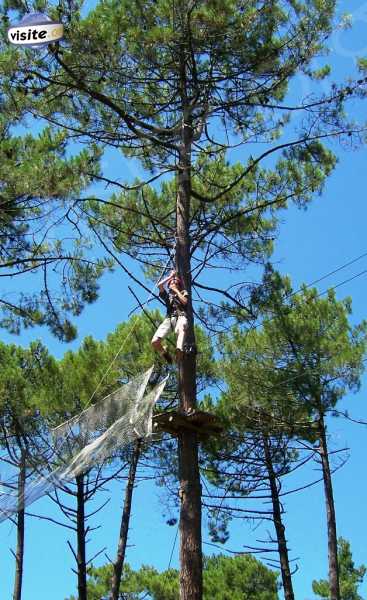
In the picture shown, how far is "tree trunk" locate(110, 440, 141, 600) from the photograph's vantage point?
976 centimetres

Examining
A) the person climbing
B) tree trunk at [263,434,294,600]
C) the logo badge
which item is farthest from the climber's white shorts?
tree trunk at [263,434,294,600]

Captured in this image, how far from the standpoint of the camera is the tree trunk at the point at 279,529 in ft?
32.3

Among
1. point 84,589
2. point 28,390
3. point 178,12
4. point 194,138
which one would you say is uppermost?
point 178,12

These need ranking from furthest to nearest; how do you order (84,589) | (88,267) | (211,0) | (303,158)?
(84,589)
(88,267)
(303,158)
(211,0)

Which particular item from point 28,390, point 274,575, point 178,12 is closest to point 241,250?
point 178,12

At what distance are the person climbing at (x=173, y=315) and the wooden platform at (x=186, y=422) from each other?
518 millimetres

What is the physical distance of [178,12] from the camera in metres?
7.13

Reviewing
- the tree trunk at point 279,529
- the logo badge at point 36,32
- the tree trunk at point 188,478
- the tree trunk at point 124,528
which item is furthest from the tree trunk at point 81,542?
the logo badge at point 36,32

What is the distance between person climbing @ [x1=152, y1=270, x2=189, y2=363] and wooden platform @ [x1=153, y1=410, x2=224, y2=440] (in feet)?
1.70

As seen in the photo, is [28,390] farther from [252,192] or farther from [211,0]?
[211,0]

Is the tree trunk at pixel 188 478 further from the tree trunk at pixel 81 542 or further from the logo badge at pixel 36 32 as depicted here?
the tree trunk at pixel 81 542

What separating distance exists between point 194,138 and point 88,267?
1927 mm

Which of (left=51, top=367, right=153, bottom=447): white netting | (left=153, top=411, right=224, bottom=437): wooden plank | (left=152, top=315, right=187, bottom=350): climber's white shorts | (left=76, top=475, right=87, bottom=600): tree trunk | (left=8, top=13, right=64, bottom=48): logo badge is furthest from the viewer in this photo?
(left=76, top=475, right=87, bottom=600): tree trunk

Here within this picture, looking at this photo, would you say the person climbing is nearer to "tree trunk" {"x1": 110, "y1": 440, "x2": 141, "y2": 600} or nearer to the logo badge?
the logo badge
